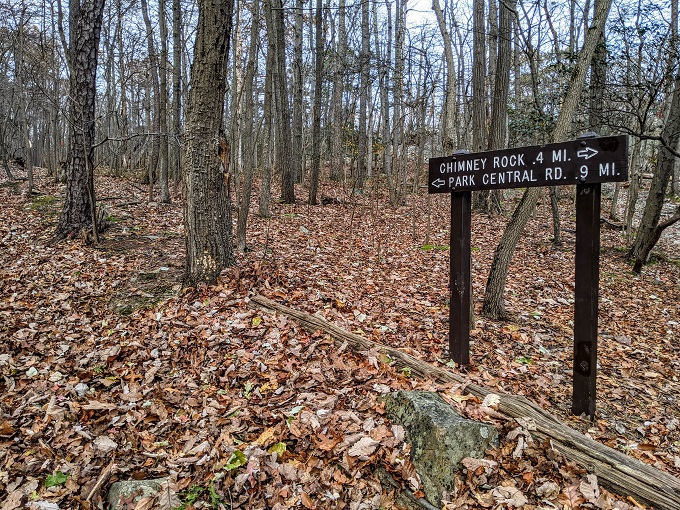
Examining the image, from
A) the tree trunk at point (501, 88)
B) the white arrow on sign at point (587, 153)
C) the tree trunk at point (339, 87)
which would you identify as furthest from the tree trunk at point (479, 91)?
the white arrow on sign at point (587, 153)

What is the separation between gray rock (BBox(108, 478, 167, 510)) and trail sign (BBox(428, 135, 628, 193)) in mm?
3529

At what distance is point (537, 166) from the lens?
11.5 feet

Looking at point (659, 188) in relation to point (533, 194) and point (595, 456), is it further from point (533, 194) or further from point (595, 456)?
point (595, 456)

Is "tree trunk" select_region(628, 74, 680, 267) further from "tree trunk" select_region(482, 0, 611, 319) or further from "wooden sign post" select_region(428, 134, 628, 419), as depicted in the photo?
"wooden sign post" select_region(428, 134, 628, 419)

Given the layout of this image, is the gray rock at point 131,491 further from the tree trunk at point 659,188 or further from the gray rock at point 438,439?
the tree trunk at point 659,188

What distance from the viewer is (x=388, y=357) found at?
4023mm

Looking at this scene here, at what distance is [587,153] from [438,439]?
2.44 meters

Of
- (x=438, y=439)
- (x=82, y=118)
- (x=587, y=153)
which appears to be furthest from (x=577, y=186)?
(x=82, y=118)

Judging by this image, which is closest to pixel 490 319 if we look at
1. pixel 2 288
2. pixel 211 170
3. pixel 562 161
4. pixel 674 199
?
pixel 562 161

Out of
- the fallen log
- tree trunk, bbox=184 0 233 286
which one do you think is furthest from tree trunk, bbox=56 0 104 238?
the fallen log

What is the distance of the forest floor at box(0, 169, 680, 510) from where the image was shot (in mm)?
2836

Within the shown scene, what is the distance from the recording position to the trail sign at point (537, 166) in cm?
310

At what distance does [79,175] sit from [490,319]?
754 centimetres

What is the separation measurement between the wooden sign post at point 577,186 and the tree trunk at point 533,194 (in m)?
1.65
